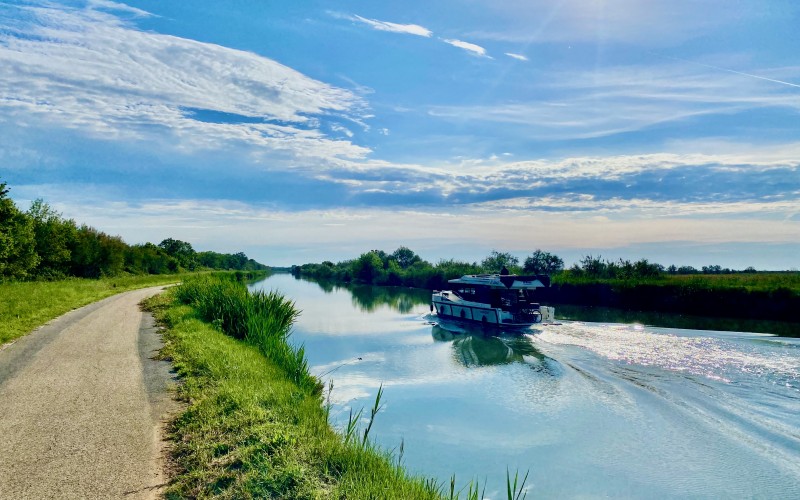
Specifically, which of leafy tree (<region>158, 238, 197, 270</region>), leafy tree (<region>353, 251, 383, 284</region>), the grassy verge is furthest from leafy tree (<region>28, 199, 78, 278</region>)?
leafy tree (<region>158, 238, 197, 270</region>)

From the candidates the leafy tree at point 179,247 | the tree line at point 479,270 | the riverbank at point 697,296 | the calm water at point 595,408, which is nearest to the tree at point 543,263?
the tree line at point 479,270

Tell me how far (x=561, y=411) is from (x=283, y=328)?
7.64 meters

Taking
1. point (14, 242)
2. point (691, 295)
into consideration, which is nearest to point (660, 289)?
point (691, 295)

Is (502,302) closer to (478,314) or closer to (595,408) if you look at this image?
(478,314)

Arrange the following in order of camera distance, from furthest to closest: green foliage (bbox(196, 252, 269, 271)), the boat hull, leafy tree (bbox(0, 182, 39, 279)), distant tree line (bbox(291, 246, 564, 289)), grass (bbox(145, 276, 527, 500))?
green foliage (bbox(196, 252, 269, 271)) → distant tree line (bbox(291, 246, 564, 289)) → leafy tree (bbox(0, 182, 39, 279)) → the boat hull → grass (bbox(145, 276, 527, 500))

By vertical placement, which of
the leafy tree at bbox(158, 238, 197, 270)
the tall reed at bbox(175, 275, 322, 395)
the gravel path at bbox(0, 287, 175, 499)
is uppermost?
the leafy tree at bbox(158, 238, 197, 270)

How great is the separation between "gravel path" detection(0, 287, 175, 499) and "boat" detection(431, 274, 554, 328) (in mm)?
15807

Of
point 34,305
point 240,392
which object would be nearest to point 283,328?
point 240,392

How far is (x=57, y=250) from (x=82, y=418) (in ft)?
125

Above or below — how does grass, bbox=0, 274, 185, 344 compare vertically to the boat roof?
below

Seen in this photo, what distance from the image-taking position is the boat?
882 inches

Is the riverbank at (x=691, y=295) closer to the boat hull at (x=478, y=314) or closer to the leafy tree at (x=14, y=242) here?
the boat hull at (x=478, y=314)

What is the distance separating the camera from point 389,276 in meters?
71.0

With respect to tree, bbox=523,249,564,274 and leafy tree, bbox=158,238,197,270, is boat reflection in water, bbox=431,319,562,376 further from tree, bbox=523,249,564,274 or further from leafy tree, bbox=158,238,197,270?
leafy tree, bbox=158,238,197,270
